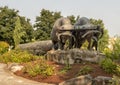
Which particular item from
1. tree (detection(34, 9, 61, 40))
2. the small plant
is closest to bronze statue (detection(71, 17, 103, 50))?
the small plant

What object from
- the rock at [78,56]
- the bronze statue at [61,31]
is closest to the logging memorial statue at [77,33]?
the bronze statue at [61,31]

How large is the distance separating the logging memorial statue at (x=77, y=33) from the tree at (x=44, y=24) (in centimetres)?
2572

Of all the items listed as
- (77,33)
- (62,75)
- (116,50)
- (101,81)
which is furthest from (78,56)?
(101,81)

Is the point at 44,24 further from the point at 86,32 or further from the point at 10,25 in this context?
the point at 86,32

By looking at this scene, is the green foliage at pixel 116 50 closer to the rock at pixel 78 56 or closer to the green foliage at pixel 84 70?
the rock at pixel 78 56

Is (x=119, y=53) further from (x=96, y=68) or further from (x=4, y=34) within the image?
(x=4, y=34)

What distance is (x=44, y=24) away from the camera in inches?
1788

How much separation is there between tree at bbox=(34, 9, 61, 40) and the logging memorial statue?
84.4 feet

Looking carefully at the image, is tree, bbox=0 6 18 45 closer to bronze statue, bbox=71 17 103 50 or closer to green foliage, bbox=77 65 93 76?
bronze statue, bbox=71 17 103 50

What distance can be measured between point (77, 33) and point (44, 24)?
1105 inches

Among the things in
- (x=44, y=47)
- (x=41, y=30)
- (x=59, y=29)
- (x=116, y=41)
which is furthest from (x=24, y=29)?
(x=116, y=41)

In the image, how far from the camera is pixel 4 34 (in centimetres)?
4434

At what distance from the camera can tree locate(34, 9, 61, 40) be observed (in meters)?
44.1

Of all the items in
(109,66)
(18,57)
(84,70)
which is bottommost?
(84,70)
